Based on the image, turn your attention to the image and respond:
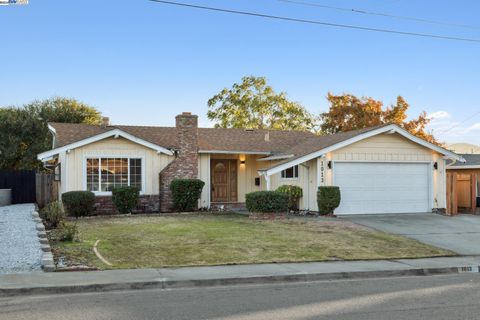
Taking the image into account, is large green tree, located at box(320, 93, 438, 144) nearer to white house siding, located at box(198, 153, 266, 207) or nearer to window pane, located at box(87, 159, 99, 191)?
white house siding, located at box(198, 153, 266, 207)

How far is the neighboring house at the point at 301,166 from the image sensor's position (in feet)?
68.4

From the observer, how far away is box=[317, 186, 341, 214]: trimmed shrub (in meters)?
19.9

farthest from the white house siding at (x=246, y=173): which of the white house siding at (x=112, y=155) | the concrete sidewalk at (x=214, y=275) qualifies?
the concrete sidewalk at (x=214, y=275)

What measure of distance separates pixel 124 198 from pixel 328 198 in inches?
317

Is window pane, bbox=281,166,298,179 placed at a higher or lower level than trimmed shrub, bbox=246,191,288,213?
higher

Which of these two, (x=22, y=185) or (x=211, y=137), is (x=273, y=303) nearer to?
(x=211, y=137)

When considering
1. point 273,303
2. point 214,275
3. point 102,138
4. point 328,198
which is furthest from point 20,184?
point 273,303

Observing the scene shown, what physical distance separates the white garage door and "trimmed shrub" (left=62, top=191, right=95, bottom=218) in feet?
31.5

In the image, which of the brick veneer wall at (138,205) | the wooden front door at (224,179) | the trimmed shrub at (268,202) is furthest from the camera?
the wooden front door at (224,179)

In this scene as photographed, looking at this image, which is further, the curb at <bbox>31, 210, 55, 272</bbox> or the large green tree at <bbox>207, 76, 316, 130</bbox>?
the large green tree at <bbox>207, 76, 316, 130</bbox>

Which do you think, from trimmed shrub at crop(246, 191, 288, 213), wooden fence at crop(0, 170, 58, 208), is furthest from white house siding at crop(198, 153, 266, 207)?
wooden fence at crop(0, 170, 58, 208)

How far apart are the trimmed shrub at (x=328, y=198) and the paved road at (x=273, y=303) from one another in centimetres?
1048

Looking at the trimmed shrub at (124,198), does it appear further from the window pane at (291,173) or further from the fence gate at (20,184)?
the fence gate at (20,184)

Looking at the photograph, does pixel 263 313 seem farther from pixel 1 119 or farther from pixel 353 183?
pixel 1 119
